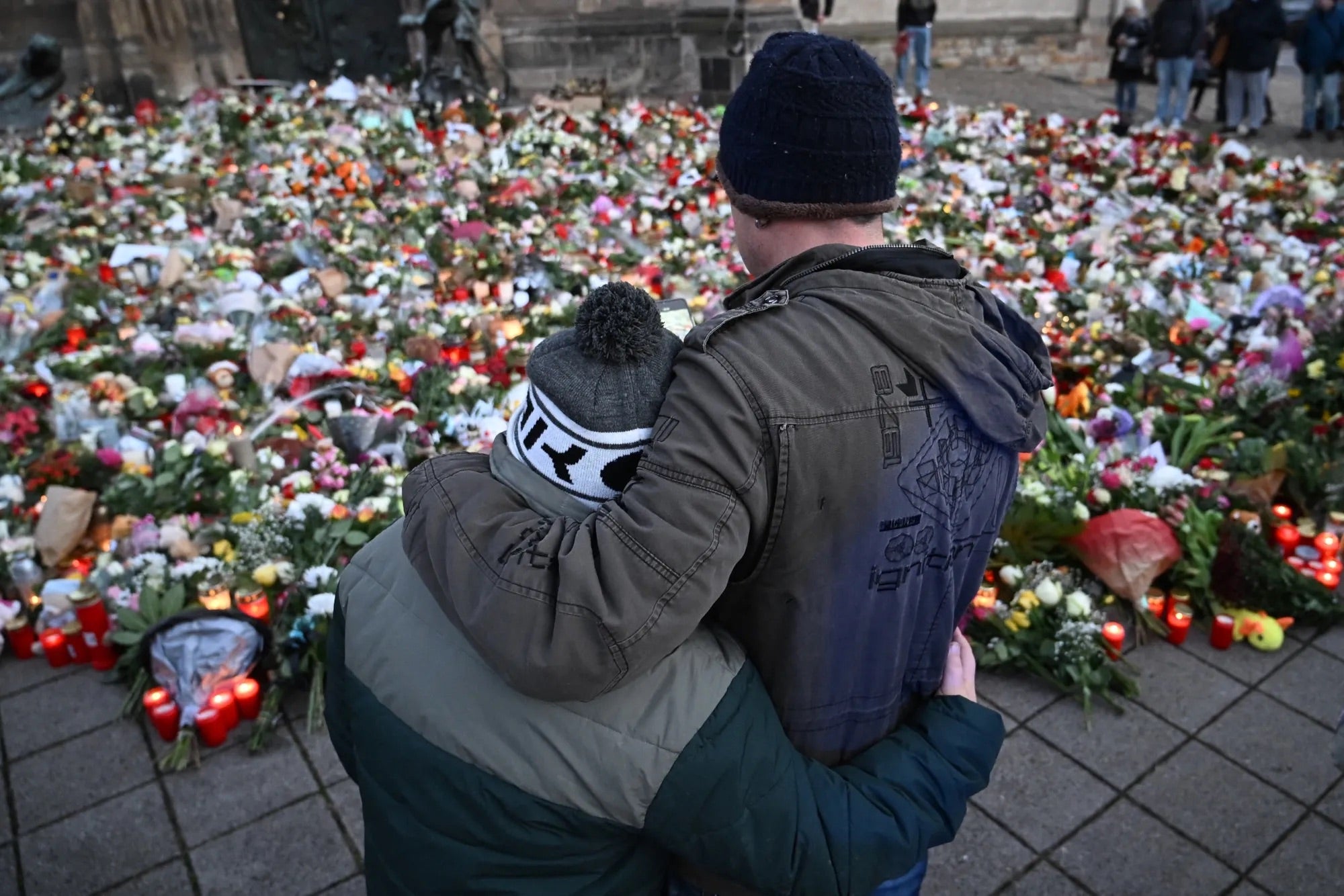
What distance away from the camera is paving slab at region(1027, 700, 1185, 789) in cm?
279

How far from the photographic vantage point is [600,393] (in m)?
1.02

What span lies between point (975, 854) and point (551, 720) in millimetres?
1830

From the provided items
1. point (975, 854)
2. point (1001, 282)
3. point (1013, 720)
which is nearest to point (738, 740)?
point (975, 854)

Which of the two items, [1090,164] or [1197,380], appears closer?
[1197,380]

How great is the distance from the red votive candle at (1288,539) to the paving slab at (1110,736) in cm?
102

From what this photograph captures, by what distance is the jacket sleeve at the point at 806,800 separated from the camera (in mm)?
1129

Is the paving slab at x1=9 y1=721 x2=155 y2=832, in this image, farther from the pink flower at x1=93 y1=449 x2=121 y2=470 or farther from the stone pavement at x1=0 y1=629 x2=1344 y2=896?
the pink flower at x1=93 y1=449 x2=121 y2=470

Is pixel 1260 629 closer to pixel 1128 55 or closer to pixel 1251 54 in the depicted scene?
pixel 1251 54

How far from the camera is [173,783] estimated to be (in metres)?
2.79

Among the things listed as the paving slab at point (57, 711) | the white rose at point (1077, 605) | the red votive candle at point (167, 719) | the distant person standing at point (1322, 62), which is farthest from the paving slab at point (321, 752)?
the distant person standing at point (1322, 62)

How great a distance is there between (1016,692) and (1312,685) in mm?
899

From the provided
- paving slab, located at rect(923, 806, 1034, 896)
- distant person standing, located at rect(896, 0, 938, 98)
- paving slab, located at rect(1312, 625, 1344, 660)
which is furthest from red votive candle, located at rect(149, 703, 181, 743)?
distant person standing, located at rect(896, 0, 938, 98)

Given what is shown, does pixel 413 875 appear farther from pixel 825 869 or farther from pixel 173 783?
pixel 173 783

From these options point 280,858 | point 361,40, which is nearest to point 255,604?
point 280,858
